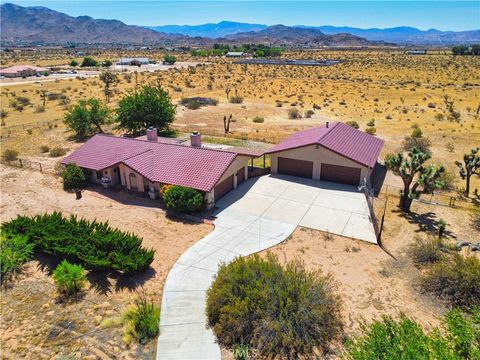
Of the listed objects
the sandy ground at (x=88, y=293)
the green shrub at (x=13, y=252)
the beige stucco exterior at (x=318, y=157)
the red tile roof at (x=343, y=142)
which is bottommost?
the sandy ground at (x=88, y=293)

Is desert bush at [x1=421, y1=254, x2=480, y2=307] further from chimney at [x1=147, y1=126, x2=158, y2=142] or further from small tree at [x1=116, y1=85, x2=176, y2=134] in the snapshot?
small tree at [x1=116, y1=85, x2=176, y2=134]

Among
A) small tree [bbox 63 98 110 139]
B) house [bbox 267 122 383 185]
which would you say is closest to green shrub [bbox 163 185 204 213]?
house [bbox 267 122 383 185]

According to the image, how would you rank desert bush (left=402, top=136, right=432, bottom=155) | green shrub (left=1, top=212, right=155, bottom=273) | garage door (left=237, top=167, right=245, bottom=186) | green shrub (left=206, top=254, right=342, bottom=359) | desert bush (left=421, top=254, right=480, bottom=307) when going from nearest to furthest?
green shrub (left=206, top=254, right=342, bottom=359)
desert bush (left=421, top=254, right=480, bottom=307)
green shrub (left=1, top=212, right=155, bottom=273)
garage door (left=237, top=167, right=245, bottom=186)
desert bush (left=402, top=136, right=432, bottom=155)

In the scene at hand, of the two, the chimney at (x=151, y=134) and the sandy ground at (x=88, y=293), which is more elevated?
the chimney at (x=151, y=134)

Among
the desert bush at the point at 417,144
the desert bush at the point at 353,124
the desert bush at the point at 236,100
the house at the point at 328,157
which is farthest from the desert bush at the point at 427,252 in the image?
the desert bush at the point at 236,100

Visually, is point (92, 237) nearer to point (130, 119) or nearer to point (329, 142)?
point (329, 142)

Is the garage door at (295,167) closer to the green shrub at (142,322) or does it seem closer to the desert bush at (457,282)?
the desert bush at (457,282)

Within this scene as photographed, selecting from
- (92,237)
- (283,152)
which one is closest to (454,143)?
(283,152)
